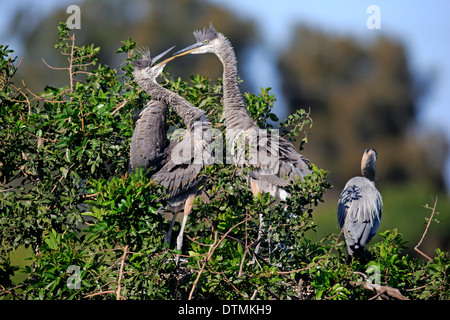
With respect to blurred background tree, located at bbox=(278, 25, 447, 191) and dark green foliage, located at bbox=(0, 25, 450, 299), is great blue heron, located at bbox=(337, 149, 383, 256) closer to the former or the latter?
dark green foliage, located at bbox=(0, 25, 450, 299)

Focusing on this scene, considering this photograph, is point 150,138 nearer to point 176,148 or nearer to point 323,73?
point 176,148

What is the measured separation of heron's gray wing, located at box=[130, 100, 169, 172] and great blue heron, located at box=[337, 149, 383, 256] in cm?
159

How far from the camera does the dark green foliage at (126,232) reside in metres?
4.20

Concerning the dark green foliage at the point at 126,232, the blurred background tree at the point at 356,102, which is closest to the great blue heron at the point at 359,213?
the dark green foliage at the point at 126,232

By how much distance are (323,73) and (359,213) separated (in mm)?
14742

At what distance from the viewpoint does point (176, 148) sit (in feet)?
19.2

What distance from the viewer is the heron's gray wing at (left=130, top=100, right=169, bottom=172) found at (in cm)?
528

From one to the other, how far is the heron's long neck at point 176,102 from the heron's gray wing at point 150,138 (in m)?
0.09

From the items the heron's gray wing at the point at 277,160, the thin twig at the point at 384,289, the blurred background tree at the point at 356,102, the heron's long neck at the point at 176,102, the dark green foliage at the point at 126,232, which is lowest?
the thin twig at the point at 384,289

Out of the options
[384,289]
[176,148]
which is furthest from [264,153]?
[384,289]

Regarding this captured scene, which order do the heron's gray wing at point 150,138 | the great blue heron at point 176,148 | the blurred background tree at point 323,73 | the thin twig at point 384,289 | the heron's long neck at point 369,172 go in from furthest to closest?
the blurred background tree at point 323,73
the heron's long neck at point 369,172
the great blue heron at point 176,148
the heron's gray wing at point 150,138
the thin twig at point 384,289

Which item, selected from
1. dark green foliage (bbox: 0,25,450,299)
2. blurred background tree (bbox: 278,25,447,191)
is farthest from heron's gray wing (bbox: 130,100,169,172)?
blurred background tree (bbox: 278,25,447,191)

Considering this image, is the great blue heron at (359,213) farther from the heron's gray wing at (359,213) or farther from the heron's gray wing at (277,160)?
the heron's gray wing at (277,160)
